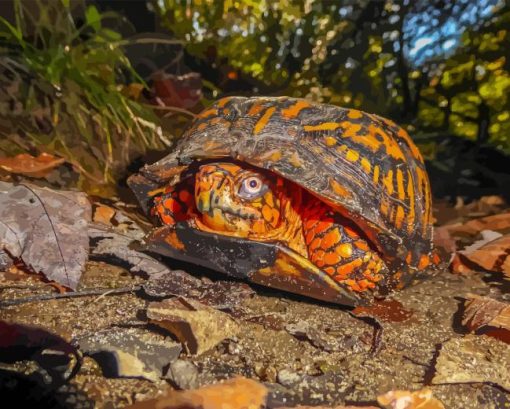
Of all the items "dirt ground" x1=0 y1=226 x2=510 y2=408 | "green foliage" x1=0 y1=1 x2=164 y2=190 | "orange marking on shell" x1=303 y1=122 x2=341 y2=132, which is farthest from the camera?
"green foliage" x1=0 y1=1 x2=164 y2=190

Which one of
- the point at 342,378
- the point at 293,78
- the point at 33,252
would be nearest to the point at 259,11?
the point at 293,78

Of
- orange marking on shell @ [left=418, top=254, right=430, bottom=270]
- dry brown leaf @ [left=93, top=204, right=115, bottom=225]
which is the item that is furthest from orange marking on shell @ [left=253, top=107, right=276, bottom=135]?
orange marking on shell @ [left=418, top=254, right=430, bottom=270]

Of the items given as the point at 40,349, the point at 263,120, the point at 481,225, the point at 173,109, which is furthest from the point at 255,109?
the point at 481,225

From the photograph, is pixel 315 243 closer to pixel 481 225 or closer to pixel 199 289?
pixel 199 289

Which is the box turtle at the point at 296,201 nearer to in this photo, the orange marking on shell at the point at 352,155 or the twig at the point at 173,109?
the orange marking on shell at the point at 352,155

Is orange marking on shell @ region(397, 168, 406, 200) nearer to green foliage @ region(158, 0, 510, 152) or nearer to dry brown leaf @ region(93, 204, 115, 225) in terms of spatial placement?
dry brown leaf @ region(93, 204, 115, 225)
